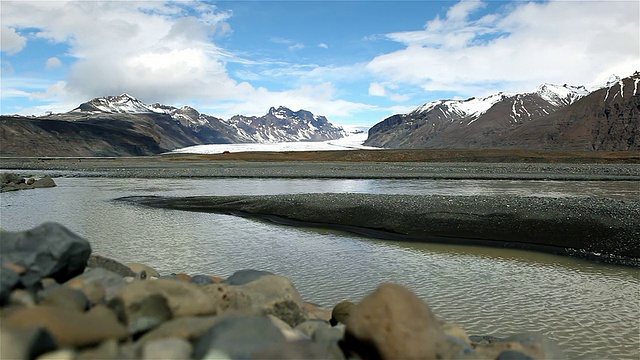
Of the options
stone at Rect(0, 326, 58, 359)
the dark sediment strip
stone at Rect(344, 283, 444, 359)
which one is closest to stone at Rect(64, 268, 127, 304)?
stone at Rect(0, 326, 58, 359)

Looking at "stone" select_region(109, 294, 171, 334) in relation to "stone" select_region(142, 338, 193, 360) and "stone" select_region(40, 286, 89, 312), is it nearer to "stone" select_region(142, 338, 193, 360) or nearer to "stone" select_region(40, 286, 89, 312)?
"stone" select_region(40, 286, 89, 312)

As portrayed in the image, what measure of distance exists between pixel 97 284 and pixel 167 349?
2555 millimetres

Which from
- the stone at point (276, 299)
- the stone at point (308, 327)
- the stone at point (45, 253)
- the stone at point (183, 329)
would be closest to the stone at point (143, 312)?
the stone at point (183, 329)

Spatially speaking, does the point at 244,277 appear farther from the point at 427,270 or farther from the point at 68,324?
the point at 427,270

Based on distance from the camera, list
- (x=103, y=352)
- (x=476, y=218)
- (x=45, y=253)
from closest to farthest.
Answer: (x=103, y=352) → (x=45, y=253) → (x=476, y=218)

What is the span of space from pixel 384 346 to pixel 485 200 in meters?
27.2

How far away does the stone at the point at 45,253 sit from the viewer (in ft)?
26.3

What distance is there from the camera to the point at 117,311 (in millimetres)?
7258

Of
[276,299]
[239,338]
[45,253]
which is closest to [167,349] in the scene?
[239,338]

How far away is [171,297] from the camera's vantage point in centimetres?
755

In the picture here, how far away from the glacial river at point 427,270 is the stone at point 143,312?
6.69 metres

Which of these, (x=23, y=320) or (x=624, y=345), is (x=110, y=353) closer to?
(x=23, y=320)

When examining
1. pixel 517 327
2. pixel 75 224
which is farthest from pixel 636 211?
pixel 75 224

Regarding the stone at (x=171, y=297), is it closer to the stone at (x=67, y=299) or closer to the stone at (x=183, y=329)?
the stone at (x=183, y=329)
